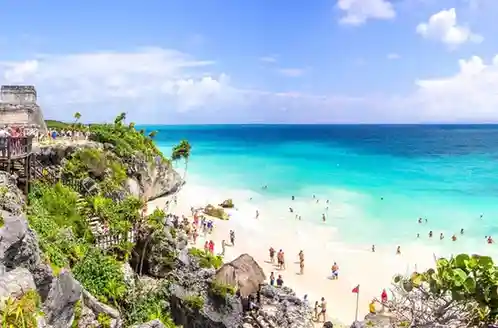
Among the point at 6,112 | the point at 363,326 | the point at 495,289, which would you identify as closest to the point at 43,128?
the point at 6,112

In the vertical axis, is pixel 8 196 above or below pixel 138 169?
above

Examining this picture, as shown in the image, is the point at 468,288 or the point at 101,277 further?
the point at 101,277

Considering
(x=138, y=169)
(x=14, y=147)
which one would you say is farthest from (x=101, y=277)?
(x=138, y=169)

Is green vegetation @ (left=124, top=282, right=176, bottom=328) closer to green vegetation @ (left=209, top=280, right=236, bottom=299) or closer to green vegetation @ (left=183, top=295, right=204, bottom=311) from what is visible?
green vegetation @ (left=183, top=295, right=204, bottom=311)

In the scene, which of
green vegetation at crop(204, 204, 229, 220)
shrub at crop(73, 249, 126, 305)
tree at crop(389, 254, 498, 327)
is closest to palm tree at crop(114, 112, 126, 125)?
green vegetation at crop(204, 204, 229, 220)

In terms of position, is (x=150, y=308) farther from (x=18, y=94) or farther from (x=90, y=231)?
(x=18, y=94)

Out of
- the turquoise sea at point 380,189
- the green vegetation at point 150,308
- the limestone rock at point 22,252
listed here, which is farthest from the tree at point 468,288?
the turquoise sea at point 380,189
